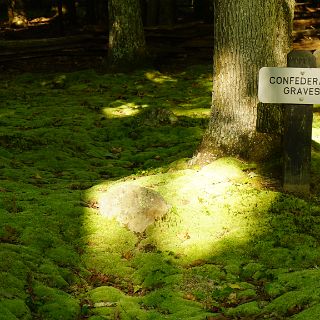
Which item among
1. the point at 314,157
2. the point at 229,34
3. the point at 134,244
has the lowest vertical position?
the point at 134,244

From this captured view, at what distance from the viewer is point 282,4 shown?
6863 mm

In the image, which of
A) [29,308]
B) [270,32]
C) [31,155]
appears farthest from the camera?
[31,155]

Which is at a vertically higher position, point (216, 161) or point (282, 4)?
point (282, 4)

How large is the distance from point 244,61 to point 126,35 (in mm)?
8746

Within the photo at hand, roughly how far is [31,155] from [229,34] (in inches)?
157

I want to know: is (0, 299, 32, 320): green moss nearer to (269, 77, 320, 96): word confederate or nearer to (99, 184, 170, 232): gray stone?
(99, 184, 170, 232): gray stone

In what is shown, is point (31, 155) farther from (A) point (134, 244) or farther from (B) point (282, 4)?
(B) point (282, 4)

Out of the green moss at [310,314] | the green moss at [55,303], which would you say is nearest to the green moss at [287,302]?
the green moss at [310,314]

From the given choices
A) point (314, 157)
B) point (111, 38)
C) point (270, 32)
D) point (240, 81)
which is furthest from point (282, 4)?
point (111, 38)

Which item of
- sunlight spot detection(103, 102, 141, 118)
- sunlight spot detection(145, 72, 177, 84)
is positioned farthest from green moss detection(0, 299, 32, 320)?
sunlight spot detection(145, 72, 177, 84)

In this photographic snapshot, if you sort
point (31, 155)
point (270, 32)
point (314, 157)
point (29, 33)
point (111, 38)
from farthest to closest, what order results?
point (29, 33), point (111, 38), point (31, 155), point (314, 157), point (270, 32)

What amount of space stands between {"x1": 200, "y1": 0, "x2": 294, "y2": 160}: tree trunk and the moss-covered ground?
0.33m

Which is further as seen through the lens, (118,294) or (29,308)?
(118,294)

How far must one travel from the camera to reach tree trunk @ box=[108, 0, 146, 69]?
14.8 metres
